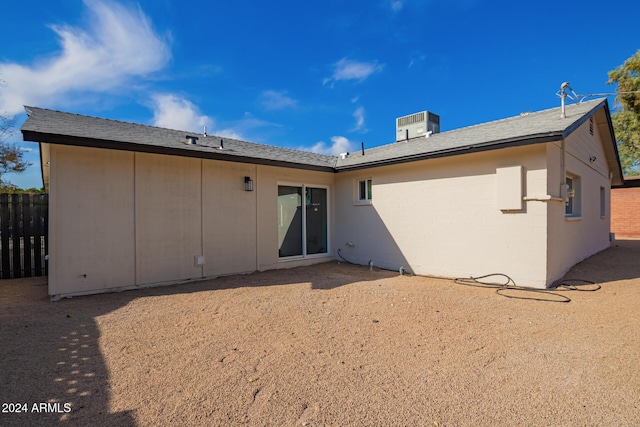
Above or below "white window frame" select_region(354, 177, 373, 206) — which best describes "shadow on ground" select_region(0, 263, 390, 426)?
below

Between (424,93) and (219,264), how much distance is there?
11373mm

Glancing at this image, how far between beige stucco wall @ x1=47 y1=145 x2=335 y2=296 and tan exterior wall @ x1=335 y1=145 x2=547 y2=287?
115 inches

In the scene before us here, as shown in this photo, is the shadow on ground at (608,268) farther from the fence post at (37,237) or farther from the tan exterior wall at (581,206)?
the fence post at (37,237)

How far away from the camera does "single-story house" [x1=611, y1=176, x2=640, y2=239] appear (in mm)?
16344

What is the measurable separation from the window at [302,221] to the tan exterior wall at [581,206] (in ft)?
19.1

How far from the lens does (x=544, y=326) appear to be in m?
4.12

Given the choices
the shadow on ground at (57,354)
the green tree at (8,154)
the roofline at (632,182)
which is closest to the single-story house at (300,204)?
the shadow on ground at (57,354)

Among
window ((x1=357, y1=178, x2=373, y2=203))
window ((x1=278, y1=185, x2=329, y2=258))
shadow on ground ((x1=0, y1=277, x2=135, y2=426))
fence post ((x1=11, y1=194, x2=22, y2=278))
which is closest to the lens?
shadow on ground ((x1=0, y1=277, x2=135, y2=426))

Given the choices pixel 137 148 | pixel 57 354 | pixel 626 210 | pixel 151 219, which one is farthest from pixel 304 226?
pixel 626 210

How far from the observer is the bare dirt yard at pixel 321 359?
231 centimetres

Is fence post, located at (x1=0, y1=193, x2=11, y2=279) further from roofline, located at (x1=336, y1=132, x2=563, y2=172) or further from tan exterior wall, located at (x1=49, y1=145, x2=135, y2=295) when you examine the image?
roofline, located at (x1=336, y1=132, x2=563, y2=172)

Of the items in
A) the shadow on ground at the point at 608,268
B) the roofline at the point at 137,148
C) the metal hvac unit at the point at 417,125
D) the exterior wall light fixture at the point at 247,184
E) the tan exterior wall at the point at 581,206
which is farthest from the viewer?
the metal hvac unit at the point at 417,125

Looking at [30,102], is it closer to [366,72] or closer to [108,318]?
[108,318]

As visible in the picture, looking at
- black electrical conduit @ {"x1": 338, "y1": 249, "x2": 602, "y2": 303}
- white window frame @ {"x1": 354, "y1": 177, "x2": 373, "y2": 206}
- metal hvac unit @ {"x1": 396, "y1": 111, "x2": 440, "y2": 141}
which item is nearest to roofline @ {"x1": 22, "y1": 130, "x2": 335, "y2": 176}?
white window frame @ {"x1": 354, "y1": 177, "x2": 373, "y2": 206}
